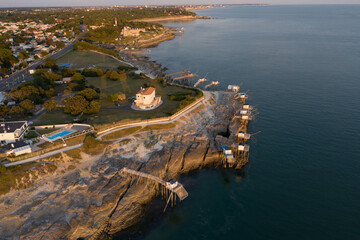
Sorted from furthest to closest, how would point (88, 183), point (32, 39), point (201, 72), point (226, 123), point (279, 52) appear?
point (32, 39) → point (279, 52) → point (201, 72) → point (226, 123) → point (88, 183)

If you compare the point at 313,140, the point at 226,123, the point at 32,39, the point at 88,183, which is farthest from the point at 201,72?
the point at 32,39

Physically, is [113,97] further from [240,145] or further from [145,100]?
[240,145]

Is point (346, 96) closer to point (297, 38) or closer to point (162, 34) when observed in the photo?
point (297, 38)

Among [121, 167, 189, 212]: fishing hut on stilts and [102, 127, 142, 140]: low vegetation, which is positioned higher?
[102, 127, 142, 140]: low vegetation

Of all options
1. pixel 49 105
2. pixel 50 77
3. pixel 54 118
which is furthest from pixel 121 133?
pixel 50 77

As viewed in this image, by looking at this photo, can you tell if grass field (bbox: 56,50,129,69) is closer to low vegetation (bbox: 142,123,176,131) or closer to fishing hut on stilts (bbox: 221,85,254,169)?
low vegetation (bbox: 142,123,176,131)

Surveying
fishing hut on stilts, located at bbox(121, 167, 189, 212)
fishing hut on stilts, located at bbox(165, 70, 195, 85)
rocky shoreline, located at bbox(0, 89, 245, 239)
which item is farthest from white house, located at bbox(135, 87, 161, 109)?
fishing hut on stilts, located at bbox(165, 70, 195, 85)

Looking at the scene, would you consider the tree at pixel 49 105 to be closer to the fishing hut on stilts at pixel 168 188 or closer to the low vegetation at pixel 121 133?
the low vegetation at pixel 121 133
